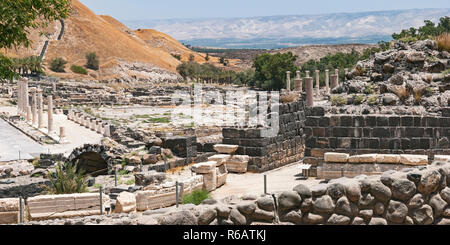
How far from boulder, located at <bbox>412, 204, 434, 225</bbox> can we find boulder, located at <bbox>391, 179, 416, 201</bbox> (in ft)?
0.79

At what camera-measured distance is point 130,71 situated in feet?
327

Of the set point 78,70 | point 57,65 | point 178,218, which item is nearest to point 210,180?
point 178,218

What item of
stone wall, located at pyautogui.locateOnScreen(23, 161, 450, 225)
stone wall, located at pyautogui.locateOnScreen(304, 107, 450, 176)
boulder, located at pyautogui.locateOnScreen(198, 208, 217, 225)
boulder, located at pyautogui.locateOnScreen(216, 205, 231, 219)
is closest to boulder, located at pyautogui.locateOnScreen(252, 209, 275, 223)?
stone wall, located at pyautogui.locateOnScreen(23, 161, 450, 225)

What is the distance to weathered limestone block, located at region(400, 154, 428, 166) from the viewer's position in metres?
12.1

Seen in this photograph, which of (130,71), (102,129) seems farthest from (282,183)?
(130,71)

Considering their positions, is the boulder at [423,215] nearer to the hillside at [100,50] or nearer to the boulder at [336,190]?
the boulder at [336,190]

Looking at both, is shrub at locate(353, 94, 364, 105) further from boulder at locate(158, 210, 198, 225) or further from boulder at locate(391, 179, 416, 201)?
boulder at locate(158, 210, 198, 225)

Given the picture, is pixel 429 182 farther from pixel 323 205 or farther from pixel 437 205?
pixel 323 205

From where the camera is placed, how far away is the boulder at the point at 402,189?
6.79m

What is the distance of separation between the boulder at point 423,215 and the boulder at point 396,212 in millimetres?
158

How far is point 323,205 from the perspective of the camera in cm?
657

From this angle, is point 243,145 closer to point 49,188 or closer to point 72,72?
point 49,188

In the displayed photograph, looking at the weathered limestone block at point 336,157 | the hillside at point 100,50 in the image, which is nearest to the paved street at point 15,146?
the weathered limestone block at point 336,157
